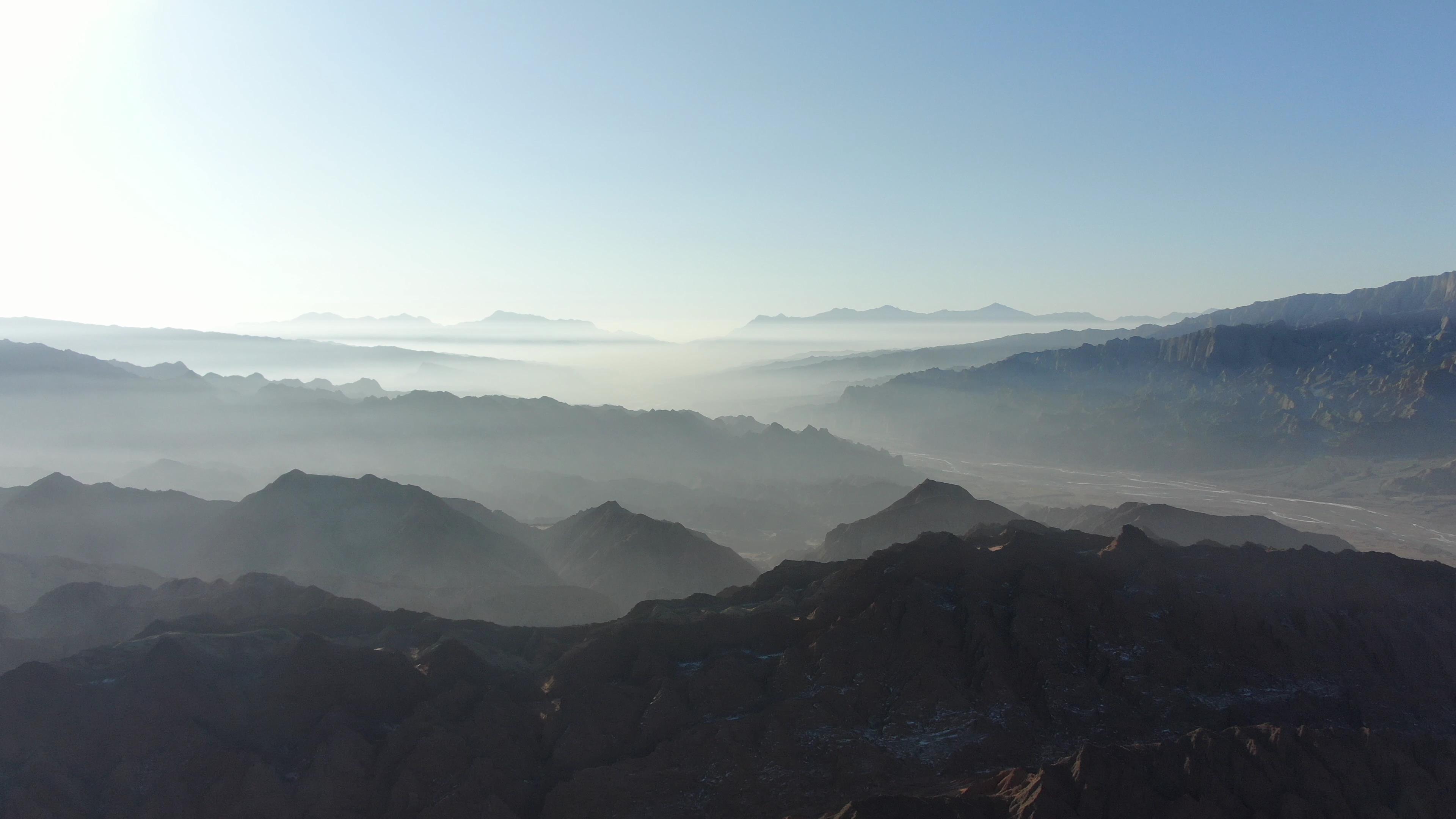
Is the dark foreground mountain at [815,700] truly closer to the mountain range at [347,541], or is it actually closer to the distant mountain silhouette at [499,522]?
the mountain range at [347,541]

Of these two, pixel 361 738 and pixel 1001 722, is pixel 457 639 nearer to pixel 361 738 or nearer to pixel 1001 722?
pixel 361 738

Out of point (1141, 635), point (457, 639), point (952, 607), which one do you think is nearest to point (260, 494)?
point (457, 639)

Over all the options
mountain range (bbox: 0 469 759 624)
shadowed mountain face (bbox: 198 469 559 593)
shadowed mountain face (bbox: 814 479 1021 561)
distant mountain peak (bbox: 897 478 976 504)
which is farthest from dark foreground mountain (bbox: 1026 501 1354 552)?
shadowed mountain face (bbox: 198 469 559 593)

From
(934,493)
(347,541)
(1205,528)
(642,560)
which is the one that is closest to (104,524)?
(347,541)

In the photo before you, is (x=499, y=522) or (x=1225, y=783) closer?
(x=1225, y=783)

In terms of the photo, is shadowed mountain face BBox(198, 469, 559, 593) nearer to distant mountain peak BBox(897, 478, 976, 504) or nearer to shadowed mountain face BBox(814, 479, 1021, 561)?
shadowed mountain face BBox(814, 479, 1021, 561)

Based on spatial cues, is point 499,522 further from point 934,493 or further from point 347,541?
point 934,493

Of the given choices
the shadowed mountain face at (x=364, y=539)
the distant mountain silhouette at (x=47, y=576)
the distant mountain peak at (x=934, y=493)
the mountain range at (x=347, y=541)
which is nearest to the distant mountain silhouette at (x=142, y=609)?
the distant mountain silhouette at (x=47, y=576)
